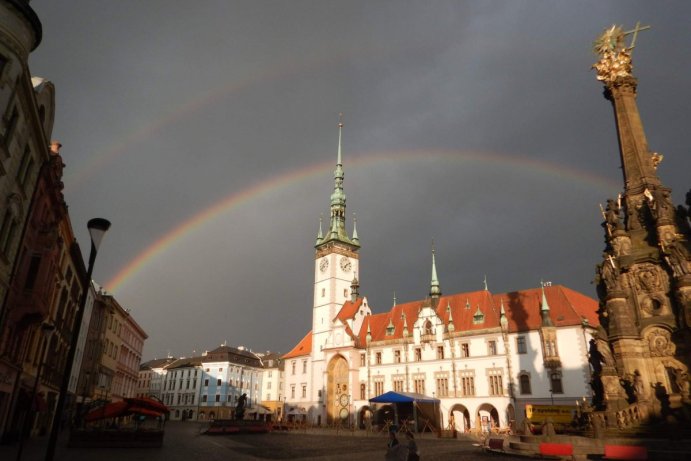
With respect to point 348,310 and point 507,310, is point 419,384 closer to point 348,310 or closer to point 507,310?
point 507,310

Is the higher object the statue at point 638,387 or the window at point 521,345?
the window at point 521,345

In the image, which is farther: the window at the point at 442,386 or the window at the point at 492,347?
the window at the point at 442,386

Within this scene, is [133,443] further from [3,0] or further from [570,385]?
[570,385]

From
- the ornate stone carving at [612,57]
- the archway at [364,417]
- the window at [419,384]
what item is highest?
the ornate stone carving at [612,57]

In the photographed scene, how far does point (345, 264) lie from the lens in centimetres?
8588

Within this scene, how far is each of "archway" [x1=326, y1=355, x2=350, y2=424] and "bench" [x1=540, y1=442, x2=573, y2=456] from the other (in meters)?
51.3

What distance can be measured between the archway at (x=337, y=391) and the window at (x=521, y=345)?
25734mm

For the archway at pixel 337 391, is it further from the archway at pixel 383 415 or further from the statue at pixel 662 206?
the statue at pixel 662 206

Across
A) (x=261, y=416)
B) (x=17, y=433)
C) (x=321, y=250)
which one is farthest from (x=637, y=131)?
(x=261, y=416)

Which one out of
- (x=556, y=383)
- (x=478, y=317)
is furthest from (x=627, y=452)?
(x=478, y=317)

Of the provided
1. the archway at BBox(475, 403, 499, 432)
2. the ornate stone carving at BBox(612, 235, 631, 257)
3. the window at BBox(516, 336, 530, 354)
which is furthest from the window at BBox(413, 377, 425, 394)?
the ornate stone carving at BBox(612, 235, 631, 257)

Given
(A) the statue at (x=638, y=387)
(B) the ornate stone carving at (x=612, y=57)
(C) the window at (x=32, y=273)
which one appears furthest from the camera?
(B) the ornate stone carving at (x=612, y=57)

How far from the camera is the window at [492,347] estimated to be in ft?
178

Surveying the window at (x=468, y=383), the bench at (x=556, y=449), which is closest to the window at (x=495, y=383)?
the window at (x=468, y=383)
